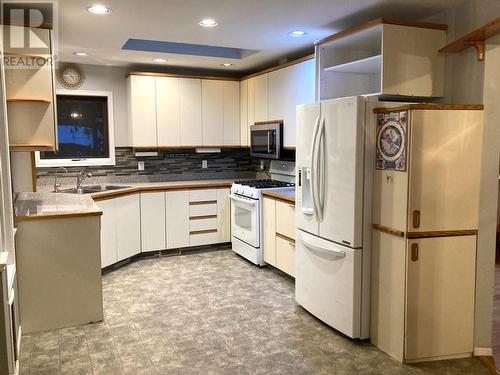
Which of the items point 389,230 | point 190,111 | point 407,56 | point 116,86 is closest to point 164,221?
point 190,111

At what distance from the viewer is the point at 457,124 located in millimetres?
2561

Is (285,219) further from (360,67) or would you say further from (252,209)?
(360,67)

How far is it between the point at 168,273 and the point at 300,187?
1846 mm

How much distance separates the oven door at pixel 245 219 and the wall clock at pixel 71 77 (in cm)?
217

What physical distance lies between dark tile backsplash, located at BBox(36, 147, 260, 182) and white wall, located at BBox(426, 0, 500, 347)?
3321 mm

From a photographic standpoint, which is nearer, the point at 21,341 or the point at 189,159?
A: the point at 21,341

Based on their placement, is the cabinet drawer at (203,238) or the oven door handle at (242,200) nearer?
the oven door handle at (242,200)

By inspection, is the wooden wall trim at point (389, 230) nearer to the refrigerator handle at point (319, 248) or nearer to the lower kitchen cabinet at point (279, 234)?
the refrigerator handle at point (319, 248)

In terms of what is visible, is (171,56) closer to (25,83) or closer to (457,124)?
(25,83)

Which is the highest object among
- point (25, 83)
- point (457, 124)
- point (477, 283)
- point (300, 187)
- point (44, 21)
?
point (44, 21)

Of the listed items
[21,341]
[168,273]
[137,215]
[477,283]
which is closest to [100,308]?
[21,341]

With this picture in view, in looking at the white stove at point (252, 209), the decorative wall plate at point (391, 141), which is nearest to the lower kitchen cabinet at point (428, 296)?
the decorative wall plate at point (391, 141)

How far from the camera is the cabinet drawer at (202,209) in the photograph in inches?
201

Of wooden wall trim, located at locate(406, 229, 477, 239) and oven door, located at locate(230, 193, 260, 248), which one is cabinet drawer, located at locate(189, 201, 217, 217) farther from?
wooden wall trim, located at locate(406, 229, 477, 239)
